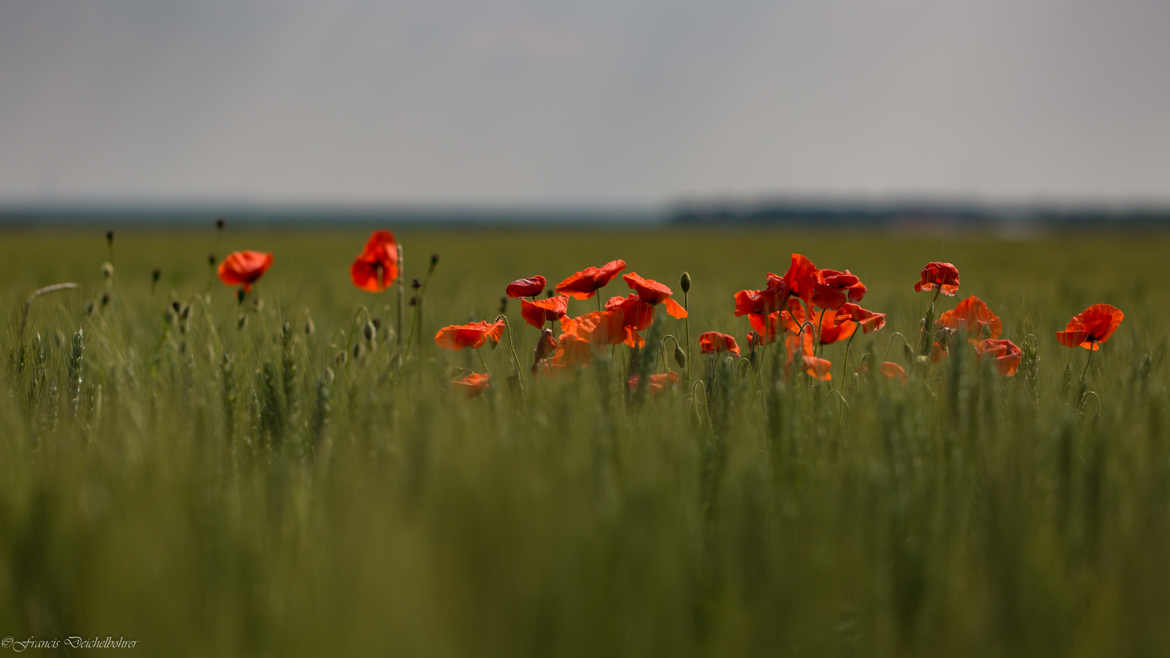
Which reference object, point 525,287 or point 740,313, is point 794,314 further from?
point 525,287

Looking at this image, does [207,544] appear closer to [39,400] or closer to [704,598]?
[704,598]

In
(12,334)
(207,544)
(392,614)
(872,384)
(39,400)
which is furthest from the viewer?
(12,334)

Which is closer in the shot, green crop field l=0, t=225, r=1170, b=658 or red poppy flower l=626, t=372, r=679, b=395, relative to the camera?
green crop field l=0, t=225, r=1170, b=658

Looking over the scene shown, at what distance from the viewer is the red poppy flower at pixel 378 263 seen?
1824 millimetres

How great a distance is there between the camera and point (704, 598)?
930 mm

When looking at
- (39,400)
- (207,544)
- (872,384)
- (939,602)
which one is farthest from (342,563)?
(39,400)

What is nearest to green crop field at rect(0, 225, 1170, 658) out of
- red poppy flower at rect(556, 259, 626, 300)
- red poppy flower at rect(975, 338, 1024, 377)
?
red poppy flower at rect(975, 338, 1024, 377)

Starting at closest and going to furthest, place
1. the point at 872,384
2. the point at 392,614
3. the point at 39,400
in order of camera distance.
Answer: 1. the point at 392,614
2. the point at 872,384
3. the point at 39,400

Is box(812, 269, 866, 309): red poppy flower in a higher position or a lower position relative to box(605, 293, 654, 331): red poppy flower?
higher

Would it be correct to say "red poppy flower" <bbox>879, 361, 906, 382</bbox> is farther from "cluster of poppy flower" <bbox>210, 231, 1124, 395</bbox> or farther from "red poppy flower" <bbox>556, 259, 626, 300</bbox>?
"red poppy flower" <bbox>556, 259, 626, 300</bbox>

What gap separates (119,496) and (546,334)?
3.14 feet

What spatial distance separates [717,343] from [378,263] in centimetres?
81

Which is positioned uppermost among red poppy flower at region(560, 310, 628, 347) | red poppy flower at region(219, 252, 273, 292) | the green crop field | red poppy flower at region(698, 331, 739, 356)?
red poppy flower at region(219, 252, 273, 292)

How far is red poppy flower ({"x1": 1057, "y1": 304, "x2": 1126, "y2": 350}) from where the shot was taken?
1.73m
